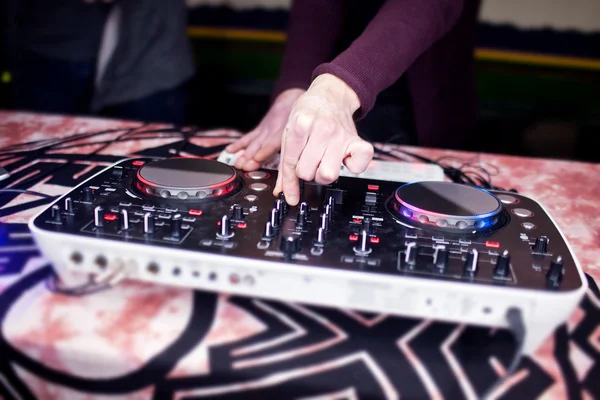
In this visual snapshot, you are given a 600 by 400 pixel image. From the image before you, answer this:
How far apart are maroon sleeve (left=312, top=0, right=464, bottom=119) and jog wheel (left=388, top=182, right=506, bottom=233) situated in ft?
0.55

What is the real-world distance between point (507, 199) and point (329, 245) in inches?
11.3

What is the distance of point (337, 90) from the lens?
711 millimetres

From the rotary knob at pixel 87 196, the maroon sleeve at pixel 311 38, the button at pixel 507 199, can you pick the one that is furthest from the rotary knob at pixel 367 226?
the maroon sleeve at pixel 311 38

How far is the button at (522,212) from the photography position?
652 mm

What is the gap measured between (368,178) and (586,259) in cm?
30

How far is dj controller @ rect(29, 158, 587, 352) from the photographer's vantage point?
49 centimetres

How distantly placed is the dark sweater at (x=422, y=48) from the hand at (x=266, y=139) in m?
0.06

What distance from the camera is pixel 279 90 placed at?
1038 millimetres

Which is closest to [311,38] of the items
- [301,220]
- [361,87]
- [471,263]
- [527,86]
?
[361,87]

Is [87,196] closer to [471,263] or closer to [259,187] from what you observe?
[259,187]

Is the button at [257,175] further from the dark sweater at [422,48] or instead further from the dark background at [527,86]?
the dark background at [527,86]

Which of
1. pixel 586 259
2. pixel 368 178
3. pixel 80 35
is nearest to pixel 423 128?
pixel 368 178

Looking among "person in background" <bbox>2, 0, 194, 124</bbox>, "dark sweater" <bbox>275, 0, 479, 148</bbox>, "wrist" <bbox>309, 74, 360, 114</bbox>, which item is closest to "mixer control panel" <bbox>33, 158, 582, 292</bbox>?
"wrist" <bbox>309, 74, 360, 114</bbox>

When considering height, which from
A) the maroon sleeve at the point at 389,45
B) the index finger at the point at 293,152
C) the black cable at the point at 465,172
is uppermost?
the maroon sleeve at the point at 389,45
